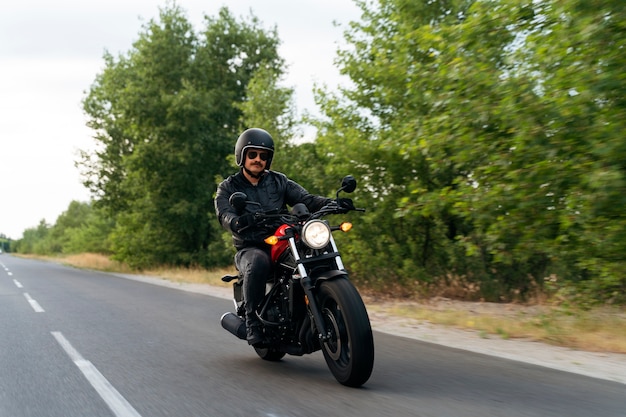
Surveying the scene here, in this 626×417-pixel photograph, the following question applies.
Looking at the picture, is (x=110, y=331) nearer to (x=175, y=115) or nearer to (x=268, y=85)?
(x=268, y=85)

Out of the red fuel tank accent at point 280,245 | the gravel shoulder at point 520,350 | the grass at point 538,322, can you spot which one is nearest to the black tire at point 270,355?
the red fuel tank accent at point 280,245

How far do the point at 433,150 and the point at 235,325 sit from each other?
16.7ft

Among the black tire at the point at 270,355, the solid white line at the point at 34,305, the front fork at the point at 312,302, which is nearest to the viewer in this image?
the front fork at the point at 312,302

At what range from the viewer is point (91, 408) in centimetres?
440

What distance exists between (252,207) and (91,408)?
2278mm

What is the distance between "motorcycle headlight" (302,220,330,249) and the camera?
16.0 ft

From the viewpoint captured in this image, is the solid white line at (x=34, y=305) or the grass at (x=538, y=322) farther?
the solid white line at (x=34, y=305)

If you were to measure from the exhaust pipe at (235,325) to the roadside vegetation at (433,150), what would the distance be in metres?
3.78

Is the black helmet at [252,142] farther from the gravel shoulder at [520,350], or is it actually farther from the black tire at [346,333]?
the gravel shoulder at [520,350]

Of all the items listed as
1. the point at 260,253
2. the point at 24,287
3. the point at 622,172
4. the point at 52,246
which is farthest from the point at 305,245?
the point at 52,246

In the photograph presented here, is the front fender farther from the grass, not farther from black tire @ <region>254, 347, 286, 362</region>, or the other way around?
the grass

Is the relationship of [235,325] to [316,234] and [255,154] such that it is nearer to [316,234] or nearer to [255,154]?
[316,234]

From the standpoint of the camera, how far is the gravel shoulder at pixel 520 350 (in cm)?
568

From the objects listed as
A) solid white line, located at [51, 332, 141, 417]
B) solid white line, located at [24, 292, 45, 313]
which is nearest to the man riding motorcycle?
solid white line, located at [51, 332, 141, 417]
